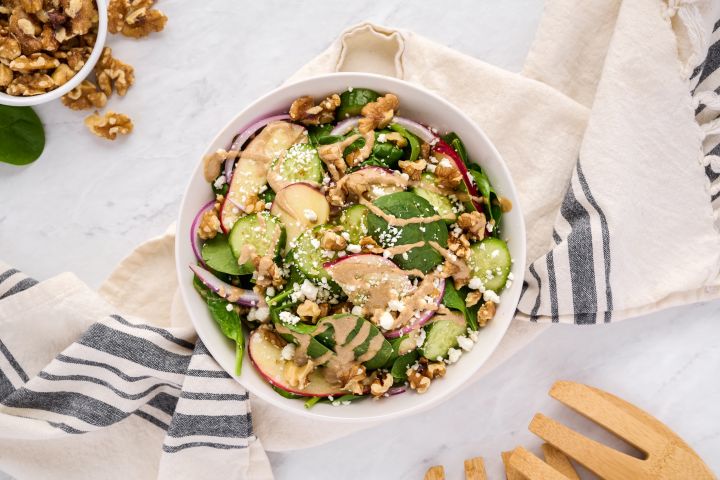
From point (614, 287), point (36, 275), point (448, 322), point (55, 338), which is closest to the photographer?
point (448, 322)

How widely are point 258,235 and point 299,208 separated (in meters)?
0.12

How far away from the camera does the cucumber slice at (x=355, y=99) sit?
174 centimetres

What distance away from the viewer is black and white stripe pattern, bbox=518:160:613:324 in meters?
1.82

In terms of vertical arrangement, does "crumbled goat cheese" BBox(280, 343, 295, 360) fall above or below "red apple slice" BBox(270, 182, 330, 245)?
below

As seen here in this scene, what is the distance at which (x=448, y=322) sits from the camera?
66.3 inches

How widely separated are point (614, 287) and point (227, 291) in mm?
1063

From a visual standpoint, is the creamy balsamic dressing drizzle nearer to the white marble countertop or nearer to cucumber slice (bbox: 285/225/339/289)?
cucumber slice (bbox: 285/225/339/289)

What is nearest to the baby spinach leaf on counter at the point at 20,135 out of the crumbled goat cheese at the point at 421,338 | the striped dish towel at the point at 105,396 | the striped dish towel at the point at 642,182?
the striped dish towel at the point at 105,396

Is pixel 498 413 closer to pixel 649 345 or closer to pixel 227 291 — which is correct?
pixel 649 345

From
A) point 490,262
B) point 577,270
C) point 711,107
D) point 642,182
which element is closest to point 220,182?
point 490,262

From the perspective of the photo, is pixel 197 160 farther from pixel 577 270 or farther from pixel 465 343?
pixel 577 270

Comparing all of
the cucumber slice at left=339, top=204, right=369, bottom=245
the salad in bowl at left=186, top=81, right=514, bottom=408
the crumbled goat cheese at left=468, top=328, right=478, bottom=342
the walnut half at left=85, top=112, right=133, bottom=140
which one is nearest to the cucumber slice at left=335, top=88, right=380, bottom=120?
the salad in bowl at left=186, top=81, right=514, bottom=408

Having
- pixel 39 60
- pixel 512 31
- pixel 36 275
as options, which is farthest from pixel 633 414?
pixel 39 60

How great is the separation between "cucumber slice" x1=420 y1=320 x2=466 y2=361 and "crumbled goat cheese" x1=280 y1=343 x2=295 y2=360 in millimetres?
332
